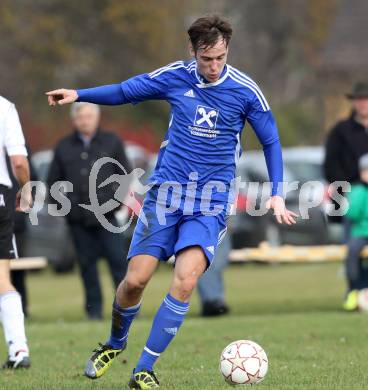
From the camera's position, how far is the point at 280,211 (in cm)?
734

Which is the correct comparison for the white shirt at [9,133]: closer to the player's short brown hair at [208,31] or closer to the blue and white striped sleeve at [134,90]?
the blue and white striped sleeve at [134,90]

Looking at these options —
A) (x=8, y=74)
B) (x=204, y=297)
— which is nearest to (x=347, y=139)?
(x=204, y=297)

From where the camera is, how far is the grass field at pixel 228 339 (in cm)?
770

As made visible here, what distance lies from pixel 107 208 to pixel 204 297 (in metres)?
1.48

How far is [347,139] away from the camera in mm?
12773

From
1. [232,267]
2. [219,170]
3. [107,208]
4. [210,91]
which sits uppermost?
[210,91]

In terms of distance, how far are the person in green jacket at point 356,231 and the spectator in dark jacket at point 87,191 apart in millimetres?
2474

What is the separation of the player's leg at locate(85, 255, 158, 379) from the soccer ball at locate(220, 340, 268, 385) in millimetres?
711

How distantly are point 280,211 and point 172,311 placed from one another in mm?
929

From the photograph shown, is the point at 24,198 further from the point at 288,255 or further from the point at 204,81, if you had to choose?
the point at 288,255

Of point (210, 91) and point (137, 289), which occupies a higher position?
point (210, 91)

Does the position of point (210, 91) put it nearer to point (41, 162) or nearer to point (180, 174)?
point (180, 174)

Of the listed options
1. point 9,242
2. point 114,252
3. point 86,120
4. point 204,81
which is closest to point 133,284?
point 204,81

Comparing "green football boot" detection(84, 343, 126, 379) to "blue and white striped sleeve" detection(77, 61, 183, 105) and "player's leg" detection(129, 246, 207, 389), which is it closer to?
"player's leg" detection(129, 246, 207, 389)
